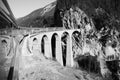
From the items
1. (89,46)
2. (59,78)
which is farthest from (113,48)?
(59,78)

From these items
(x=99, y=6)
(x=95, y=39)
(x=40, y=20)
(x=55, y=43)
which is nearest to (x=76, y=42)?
(x=95, y=39)

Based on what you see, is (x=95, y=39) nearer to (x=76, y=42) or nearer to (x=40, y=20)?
(x=76, y=42)

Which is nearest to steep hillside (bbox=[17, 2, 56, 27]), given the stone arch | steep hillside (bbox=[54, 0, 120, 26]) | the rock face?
the stone arch

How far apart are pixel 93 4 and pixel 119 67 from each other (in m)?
17.3

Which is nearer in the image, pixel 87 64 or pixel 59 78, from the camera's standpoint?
pixel 59 78

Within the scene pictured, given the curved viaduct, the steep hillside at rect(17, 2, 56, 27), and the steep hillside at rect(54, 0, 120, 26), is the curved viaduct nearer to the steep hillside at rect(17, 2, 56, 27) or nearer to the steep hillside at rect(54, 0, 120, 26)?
the steep hillside at rect(54, 0, 120, 26)

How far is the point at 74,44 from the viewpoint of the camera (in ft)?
119

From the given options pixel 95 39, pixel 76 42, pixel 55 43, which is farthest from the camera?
pixel 76 42

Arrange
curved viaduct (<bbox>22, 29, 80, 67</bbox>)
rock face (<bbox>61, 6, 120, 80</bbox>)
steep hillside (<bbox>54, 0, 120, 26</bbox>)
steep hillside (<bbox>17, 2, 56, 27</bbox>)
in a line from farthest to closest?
steep hillside (<bbox>17, 2, 56, 27</bbox>) < steep hillside (<bbox>54, 0, 120, 26</bbox>) < rock face (<bbox>61, 6, 120, 80</bbox>) < curved viaduct (<bbox>22, 29, 80, 67</bbox>)

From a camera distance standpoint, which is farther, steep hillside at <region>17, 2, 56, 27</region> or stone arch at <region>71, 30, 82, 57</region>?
steep hillside at <region>17, 2, 56, 27</region>

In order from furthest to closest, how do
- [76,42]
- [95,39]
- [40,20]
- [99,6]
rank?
[40,20]
[76,42]
[95,39]
[99,6]

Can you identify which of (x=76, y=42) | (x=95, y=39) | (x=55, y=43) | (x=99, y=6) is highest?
(x=99, y=6)

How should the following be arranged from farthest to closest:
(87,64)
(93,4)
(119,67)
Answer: (93,4) < (87,64) < (119,67)

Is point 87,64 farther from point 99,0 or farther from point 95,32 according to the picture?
point 99,0
